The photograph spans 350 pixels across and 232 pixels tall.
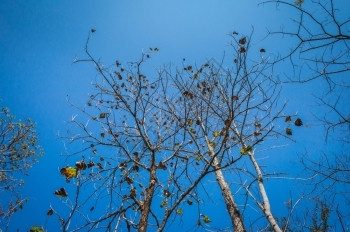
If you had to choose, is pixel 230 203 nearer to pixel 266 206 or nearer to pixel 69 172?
pixel 266 206

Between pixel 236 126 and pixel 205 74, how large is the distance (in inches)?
82.4

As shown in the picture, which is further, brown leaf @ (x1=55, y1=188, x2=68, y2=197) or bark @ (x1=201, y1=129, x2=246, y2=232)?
bark @ (x1=201, y1=129, x2=246, y2=232)

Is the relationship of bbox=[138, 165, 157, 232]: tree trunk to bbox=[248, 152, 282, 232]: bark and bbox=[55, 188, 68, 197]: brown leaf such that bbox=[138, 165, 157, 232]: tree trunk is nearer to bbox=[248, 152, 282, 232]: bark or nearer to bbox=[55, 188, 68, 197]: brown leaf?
bbox=[55, 188, 68, 197]: brown leaf

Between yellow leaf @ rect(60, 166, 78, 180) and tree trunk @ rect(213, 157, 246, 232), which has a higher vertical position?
tree trunk @ rect(213, 157, 246, 232)

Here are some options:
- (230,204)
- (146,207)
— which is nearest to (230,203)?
(230,204)

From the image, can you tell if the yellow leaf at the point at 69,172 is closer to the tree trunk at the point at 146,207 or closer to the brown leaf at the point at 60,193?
the brown leaf at the point at 60,193

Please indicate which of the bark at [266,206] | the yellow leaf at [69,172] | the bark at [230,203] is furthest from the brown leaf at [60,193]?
the bark at [266,206]

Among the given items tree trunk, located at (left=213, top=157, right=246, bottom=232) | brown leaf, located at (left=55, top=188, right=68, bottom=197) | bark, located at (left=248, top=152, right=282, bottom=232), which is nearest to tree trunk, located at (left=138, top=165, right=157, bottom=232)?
brown leaf, located at (left=55, top=188, right=68, bottom=197)

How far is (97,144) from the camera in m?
4.95

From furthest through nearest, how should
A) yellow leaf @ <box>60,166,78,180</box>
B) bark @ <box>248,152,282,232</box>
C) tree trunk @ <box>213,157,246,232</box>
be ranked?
tree trunk @ <box>213,157,246,232</box> < bark @ <box>248,152,282,232</box> < yellow leaf @ <box>60,166,78,180</box>

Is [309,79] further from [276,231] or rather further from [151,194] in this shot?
[276,231]

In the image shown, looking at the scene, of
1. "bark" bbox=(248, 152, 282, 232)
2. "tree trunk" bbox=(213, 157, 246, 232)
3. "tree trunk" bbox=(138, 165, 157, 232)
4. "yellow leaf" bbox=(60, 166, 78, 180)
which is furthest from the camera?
"tree trunk" bbox=(213, 157, 246, 232)

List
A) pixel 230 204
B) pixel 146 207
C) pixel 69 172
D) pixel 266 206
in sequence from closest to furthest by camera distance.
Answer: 1. pixel 69 172
2. pixel 146 207
3. pixel 266 206
4. pixel 230 204

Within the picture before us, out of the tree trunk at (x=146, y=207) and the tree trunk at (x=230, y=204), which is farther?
the tree trunk at (x=230, y=204)
